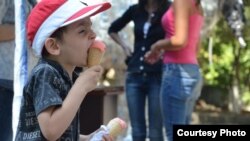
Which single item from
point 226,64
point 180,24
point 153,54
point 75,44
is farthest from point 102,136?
point 226,64

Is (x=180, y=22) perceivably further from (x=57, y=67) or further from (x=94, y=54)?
(x=57, y=67)

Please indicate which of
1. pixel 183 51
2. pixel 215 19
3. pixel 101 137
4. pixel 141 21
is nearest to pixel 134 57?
pixel 141 21

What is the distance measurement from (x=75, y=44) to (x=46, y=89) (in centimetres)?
20

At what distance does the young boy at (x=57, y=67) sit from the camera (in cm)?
211

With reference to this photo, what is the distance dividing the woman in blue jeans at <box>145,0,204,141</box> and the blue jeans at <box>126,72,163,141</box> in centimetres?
55

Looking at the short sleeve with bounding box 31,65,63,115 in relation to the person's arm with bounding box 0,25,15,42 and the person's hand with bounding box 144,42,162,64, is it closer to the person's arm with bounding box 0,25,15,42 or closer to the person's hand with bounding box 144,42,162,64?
the person's arm with bounding box 0,25,15,42

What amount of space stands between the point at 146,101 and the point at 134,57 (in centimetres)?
37

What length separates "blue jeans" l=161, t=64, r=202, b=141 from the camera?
157 inches

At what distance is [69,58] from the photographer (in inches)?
87.5

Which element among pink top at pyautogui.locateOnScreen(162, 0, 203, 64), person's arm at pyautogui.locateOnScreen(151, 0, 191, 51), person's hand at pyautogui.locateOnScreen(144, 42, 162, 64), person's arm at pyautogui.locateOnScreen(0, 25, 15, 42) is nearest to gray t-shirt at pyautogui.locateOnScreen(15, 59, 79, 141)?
person's arm at pyautogui.locateOnScreen(0, 25, 15, 42)

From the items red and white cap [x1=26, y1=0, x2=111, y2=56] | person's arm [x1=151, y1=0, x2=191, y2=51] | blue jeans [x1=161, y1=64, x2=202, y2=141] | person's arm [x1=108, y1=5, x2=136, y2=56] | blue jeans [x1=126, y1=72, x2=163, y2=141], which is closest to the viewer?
red and white cap [x1=26, y1=0, x2=111, y2=56]

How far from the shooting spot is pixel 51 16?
2199 mm

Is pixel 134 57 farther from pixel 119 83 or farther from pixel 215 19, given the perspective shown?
pixel 215 19

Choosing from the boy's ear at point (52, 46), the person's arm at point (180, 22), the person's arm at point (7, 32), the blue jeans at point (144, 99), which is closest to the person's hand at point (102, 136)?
the boy's ear at point (52, 46)
